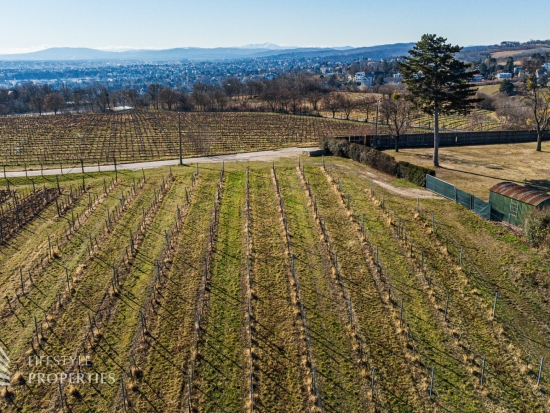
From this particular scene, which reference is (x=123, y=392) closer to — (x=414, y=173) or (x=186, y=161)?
(x=414, y=173)

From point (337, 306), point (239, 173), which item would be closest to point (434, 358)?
point (337, 306)

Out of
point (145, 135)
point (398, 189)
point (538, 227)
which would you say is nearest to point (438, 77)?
point (398, 189)

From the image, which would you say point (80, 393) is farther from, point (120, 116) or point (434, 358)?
point (120, 116)

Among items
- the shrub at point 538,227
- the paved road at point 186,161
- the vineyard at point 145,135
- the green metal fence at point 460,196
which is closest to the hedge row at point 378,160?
the green metal fence at point 460,196

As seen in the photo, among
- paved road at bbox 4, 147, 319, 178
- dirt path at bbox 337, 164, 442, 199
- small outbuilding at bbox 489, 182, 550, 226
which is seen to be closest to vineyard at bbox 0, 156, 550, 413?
dirt path at bbox 337, 164, 442, 199

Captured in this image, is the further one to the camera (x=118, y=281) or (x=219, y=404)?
(x=118, y=281)

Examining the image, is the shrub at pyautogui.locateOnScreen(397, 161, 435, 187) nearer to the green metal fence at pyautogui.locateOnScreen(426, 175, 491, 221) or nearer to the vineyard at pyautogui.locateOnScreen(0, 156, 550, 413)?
the green metal fence at pyautogui.locateOnScreen(426, 175, 491, 221)
